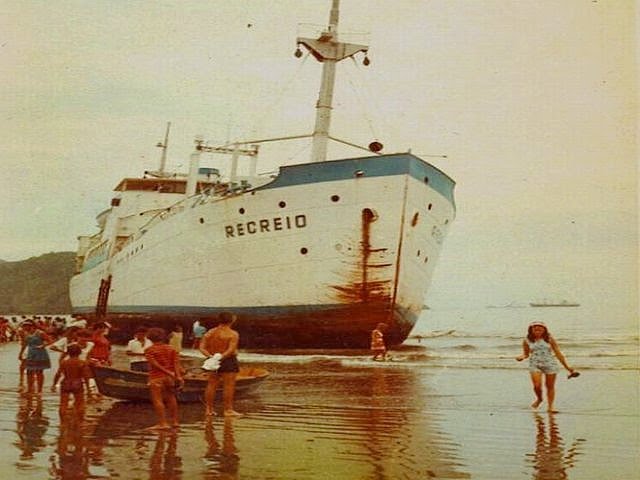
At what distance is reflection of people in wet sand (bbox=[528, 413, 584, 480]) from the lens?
5918 millimetres

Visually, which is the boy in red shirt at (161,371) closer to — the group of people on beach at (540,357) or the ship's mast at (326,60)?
the group of people on beach at (540,357)

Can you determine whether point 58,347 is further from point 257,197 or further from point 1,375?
point 257,197

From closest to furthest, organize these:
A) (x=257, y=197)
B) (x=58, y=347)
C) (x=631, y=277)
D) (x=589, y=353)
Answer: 1. (x=58, y=347)
2. (x=631, y=277)
3. (x=257, y=197)
4. (x=589, y=353)

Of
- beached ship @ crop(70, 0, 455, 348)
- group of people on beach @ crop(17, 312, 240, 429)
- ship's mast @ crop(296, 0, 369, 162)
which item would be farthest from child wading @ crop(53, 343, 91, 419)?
ship's mast @ crop(296, 0, 369, 162)

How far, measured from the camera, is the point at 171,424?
8.07 m

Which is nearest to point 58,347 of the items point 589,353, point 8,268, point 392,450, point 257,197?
point 392,450

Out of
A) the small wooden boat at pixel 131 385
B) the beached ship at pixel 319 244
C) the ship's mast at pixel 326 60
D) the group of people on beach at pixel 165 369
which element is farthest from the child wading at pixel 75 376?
the ship's mast at pixel 326 60

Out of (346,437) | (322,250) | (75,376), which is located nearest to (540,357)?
(346,437)

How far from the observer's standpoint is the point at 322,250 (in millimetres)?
Result: 20047

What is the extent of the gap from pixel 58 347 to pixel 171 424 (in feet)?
12.9

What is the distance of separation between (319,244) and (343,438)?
42.1 feet

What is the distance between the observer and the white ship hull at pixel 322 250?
65.5 ft

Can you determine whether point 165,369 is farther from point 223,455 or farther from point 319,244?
point 319,244

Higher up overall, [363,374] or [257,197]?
[257,197]
